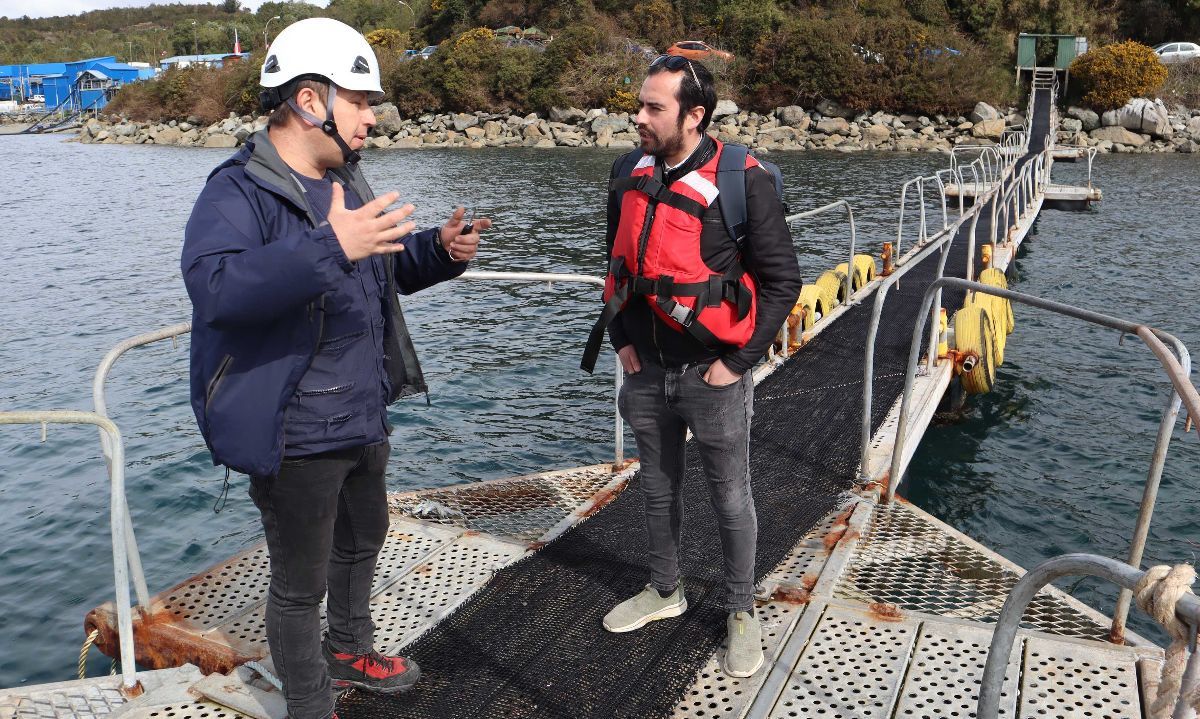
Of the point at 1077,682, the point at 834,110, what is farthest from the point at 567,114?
the point at 1077,682

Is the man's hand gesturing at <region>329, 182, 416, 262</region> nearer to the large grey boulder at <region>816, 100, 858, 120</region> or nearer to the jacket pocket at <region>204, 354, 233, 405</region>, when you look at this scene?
the jacket pocket at <region>204, 354, 233, 405</region>

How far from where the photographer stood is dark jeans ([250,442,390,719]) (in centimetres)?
289

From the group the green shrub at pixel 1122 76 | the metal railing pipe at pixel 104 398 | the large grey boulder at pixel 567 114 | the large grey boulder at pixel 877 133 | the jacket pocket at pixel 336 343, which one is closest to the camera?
the jacket pocket at pixel 336 343

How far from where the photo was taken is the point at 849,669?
3.68 meters

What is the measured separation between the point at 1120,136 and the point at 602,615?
144 feet

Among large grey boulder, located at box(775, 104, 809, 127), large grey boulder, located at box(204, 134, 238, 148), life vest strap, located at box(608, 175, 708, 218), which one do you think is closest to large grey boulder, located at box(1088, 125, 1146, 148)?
large grey boulder, located at box(775, 104, 809, 127)

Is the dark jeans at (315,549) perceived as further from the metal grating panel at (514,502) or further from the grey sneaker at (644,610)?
the metal grating panel at (514,502)

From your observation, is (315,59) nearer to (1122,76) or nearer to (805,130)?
(805,130)

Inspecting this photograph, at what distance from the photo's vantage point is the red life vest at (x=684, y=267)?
3293 millimetres

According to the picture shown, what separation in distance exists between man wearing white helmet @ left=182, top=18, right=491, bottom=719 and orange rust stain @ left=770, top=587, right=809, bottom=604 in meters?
1.99

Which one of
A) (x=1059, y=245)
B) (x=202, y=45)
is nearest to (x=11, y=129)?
(x=202, y=45)

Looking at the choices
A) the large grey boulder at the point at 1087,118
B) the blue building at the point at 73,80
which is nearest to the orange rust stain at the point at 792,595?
the large grey boulder at the point at 1087,118

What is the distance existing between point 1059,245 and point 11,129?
9055 centimetres

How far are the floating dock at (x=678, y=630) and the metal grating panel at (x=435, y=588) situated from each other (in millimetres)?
11
